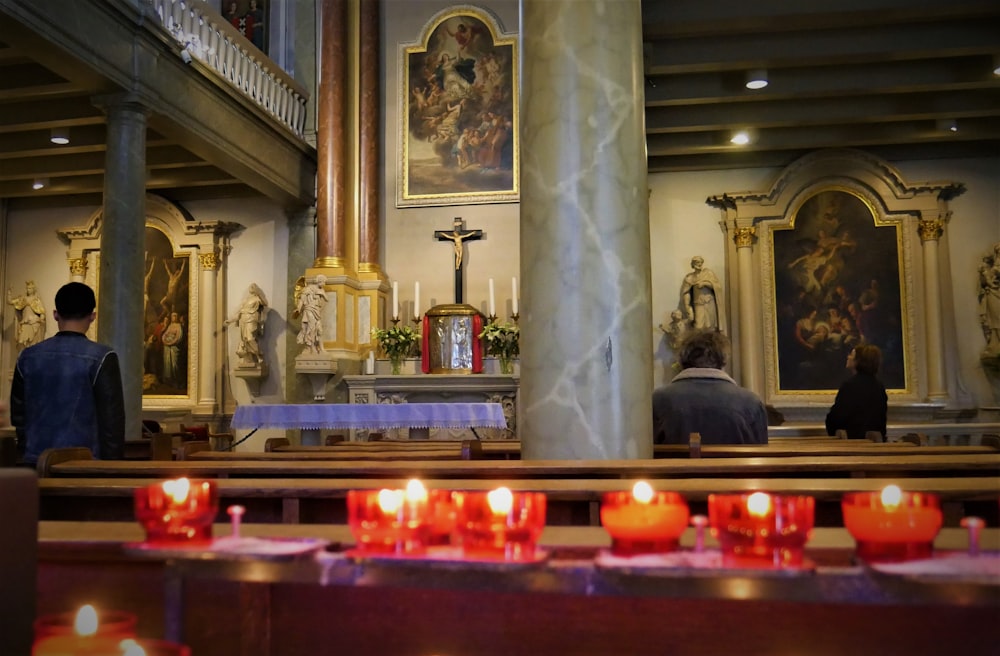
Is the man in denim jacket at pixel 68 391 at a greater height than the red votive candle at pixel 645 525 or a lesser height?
greater

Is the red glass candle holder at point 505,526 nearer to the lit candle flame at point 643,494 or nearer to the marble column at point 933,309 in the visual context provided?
the lit candle flame at point 643,494

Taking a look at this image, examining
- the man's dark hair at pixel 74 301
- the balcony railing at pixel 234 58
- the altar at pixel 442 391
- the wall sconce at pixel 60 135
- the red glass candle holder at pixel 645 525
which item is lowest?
the red glass candle holder at pixel 645 525

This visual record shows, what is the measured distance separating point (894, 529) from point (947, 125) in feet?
39.9

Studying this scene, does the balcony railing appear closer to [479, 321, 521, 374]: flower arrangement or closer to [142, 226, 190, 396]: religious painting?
[142, 226, 190, 396]: religious painting

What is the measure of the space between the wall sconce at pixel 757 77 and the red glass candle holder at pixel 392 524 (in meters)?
10.1

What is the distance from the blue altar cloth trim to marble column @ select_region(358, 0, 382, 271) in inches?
207

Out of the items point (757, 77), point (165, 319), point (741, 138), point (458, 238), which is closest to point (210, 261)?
point (165, 319)

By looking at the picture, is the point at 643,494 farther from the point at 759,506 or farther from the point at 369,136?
the point at 369,136

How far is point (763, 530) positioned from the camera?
3.96 feet

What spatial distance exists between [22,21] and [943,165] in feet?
38.3

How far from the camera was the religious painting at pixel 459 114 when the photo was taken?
12.6m

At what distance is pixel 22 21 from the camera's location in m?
6.64

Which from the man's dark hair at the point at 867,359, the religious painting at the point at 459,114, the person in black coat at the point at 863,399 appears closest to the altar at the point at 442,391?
the religious painting at the point at 459,114

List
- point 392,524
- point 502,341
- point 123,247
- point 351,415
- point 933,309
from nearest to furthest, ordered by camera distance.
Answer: point 392,524 → point 351,415 → point 123,247 → point 502,341 → point 933,309
